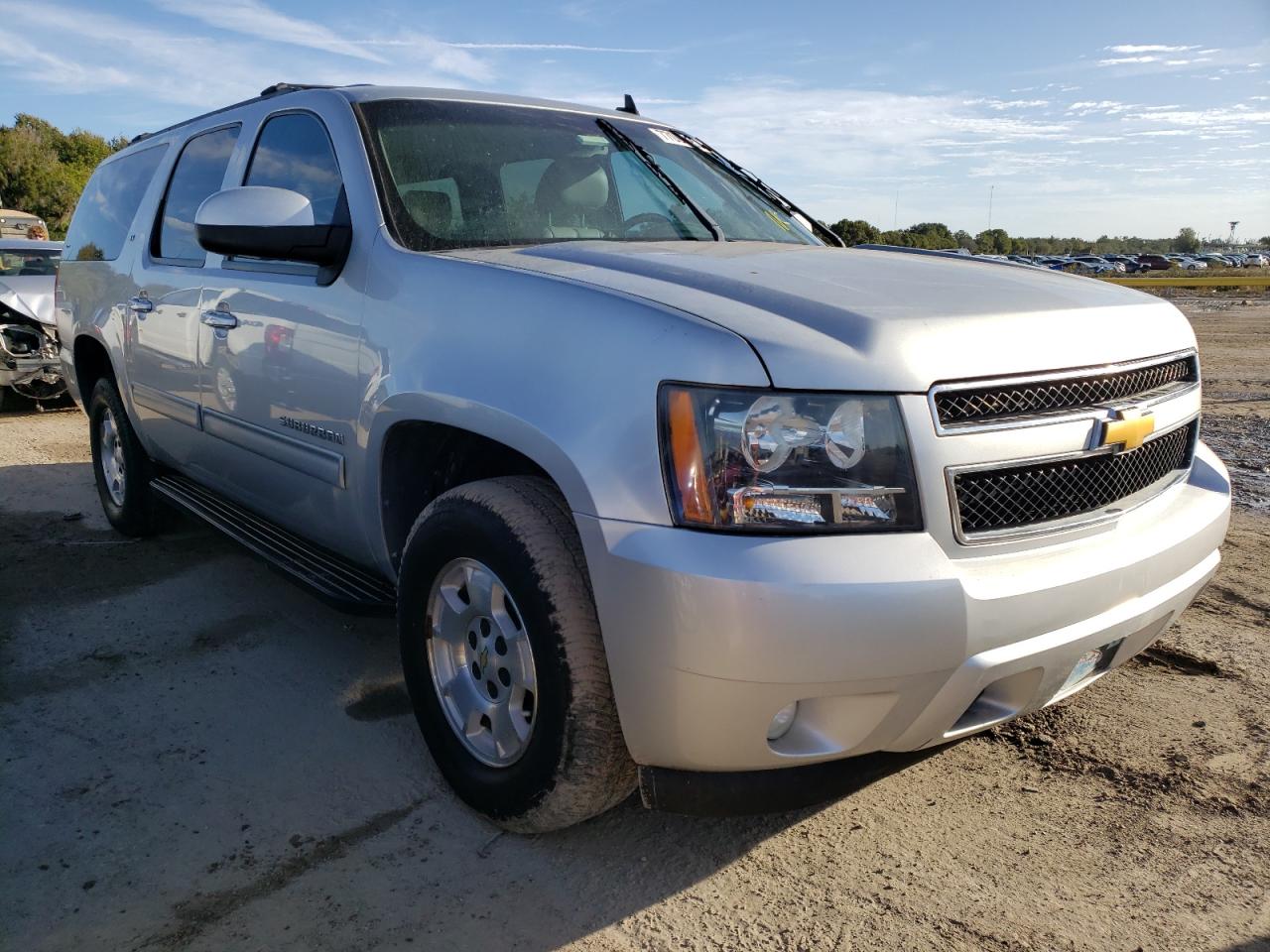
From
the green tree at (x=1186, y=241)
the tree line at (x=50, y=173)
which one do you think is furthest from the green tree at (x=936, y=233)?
the green tree at (x=1186, y=241)

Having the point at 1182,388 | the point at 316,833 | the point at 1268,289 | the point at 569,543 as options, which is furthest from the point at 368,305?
the point at 1268,289

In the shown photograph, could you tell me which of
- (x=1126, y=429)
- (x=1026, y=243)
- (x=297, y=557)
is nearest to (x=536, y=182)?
(x=297, y=557)

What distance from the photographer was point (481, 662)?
2543mm

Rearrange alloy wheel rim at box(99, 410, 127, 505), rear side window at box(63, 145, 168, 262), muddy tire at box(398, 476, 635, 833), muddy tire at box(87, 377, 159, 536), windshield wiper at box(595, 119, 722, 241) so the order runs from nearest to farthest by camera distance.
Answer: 1. muddy tire at box(398, 476, 635, 833)
2. windshield wiper at box(595, 119, 722, 241)
3. rear side window at box(63, 145, 168, 262)
4. muddy tire at box(87, 377, 159, 536)
5. alloy wheel rim at box(99, 410, 127, 505)

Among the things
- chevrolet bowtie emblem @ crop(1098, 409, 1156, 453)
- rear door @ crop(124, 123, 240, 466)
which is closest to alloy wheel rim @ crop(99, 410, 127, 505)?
rear door @ crop(124, 123, 240, 466)

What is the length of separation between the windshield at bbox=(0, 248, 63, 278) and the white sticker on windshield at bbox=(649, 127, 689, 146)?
8255 mm

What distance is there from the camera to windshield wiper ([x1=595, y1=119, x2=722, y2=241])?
342 centimetres

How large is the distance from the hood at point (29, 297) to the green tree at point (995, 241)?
68818mm

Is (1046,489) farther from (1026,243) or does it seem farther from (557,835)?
(1026,243)

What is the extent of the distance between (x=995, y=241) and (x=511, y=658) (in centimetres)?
8339

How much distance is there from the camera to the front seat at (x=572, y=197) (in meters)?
3.22

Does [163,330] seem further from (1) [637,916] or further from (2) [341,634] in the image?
(1) [637,916]

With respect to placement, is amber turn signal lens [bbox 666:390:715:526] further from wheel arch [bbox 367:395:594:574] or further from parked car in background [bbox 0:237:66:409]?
parked car in background [bbox 0:237:66:409]

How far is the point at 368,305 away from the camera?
2.84 metres
